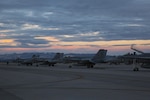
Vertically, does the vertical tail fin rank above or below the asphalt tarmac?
above

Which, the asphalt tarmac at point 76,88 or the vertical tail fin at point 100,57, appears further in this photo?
the vertical tail fin at point 100,57

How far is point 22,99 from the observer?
15.1 meters

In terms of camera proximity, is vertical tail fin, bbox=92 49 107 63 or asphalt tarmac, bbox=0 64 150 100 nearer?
asphalt tarmac, bbox=0 64 150 100

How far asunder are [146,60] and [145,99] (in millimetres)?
32438

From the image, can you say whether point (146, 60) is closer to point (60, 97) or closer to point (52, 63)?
point (60, 97)

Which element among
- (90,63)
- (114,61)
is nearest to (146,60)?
(90,63)

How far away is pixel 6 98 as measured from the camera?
50.9 ft

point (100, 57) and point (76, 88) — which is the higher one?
point (100, 57)

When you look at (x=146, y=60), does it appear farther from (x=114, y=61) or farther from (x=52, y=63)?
(x=114, y=61)

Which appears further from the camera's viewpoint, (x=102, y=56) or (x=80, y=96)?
(x=102, y=56)

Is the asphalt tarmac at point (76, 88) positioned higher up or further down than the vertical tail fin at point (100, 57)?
further down

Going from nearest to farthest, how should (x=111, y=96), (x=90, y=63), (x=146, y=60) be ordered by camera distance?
1. (x=111, y=96)
2. (x=146, y=60)
3. (x=90, y=63)

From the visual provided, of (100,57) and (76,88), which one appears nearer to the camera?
(76,88)

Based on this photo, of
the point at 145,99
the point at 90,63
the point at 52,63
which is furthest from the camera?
the point at 52,63
